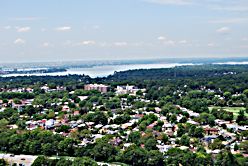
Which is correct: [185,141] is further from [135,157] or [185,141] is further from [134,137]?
[135,157]

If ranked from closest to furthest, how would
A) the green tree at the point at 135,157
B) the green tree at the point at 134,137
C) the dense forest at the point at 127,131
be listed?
the green tree at the point at 135,157
the dense forest at the point at 127,131
the green tree at the point at 134,137

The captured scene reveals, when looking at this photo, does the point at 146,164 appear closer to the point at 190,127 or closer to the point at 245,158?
the point at 245,158

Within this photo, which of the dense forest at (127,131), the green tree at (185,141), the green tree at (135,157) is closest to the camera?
the green tree at (135,157)

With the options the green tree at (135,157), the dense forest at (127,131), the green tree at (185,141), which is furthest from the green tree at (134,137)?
the green tree at (135,157)

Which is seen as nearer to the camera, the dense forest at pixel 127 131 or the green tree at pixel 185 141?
the dense forest at pixel 127 131

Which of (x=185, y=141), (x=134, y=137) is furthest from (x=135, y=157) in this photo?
(x=185, y=141)

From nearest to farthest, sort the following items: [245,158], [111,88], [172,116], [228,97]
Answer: [245,158] < [172,116] < [228,97] < [111,88]

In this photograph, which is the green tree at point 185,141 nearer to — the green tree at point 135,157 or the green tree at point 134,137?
the green tree at point 134,137

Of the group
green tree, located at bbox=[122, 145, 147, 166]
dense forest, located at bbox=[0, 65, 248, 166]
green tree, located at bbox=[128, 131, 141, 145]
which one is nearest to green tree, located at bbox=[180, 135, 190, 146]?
dense forest, located at bbox=[0, 65, 248, 166]

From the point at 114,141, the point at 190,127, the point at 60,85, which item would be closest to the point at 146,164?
the point at 114,141

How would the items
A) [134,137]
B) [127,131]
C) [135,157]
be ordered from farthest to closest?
[127,131]
[134,137]
[135,157]

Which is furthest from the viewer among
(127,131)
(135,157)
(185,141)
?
(127,131)
